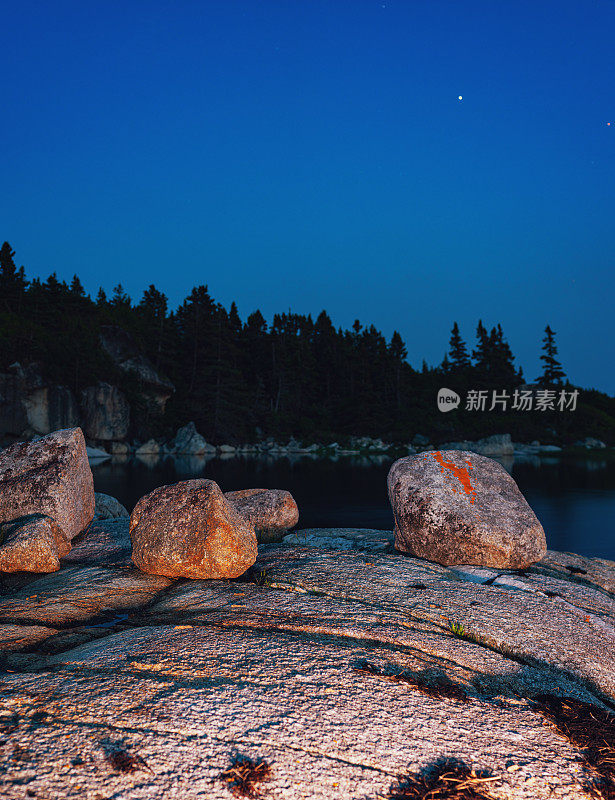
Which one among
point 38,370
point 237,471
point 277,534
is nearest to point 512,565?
point 277,534

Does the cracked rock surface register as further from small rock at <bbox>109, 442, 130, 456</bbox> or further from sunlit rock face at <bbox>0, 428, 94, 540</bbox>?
small rock at <bbox>109, 442, 130, 456</bbox>

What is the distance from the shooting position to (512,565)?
1020 centimetres

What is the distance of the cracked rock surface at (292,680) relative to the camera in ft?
11.0

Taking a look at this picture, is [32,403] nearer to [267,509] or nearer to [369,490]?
[369,490]

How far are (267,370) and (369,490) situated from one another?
5947cm

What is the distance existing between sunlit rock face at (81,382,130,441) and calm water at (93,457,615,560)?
52.5 feet

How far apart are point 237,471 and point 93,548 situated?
35926 mm

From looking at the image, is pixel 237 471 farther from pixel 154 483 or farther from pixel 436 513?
pixel 436 513

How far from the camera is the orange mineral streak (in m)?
10.9

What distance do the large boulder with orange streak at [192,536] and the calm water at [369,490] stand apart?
45.6 ft

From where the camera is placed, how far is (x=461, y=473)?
1124 centimetres

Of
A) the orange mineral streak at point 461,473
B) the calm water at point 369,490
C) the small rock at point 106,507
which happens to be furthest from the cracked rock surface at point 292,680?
the calm water at point 369,490

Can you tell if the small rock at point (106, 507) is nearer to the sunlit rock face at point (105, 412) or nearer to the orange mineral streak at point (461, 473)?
the orange mineral streak at point (461, 473)

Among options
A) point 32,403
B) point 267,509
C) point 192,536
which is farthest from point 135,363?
point 192,536
